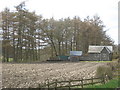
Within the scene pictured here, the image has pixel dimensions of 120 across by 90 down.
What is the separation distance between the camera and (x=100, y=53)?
5172 centimetres

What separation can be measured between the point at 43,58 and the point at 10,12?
13.6 metres

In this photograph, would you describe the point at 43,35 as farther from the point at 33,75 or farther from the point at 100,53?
the point at 33,75

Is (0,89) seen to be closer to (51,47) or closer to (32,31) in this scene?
(32,31)

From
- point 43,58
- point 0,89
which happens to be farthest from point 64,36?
point 0,89

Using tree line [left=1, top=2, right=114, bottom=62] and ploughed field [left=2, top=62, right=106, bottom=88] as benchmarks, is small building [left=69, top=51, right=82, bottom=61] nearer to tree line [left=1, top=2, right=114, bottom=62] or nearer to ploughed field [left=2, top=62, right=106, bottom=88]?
tree line [left=1, top=2, right=114, bottom=62]

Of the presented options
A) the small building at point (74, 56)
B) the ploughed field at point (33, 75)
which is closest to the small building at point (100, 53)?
the small building at point (74, 56)

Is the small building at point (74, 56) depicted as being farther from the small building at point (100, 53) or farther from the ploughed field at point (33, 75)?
the ploughed field at point (33, 75)

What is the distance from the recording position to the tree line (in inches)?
1727

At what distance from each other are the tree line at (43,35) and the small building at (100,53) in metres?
4.27

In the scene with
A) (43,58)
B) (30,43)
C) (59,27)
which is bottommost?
(43,58)

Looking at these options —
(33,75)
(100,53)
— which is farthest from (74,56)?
(33,75)

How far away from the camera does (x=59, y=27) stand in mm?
49562

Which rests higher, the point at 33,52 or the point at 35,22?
the point at 35,22

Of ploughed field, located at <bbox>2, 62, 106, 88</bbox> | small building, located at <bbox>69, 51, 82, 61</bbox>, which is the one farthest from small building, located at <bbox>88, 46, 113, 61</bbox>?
ploughed field, located at <bbox>2, 62, 106, 88</bbox>
